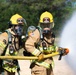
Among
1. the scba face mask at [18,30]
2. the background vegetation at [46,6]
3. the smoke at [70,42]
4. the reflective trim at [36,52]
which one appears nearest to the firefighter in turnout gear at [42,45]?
the reflective trim at [36,52]

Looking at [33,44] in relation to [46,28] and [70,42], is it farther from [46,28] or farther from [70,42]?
[70,42]

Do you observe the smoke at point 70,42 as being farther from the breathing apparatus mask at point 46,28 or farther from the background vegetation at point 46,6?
the background vegetation at point 46,6

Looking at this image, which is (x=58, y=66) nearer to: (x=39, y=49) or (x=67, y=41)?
(x=67, y=41)

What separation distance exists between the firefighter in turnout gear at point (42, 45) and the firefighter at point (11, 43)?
0.79 ft

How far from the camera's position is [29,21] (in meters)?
34.7

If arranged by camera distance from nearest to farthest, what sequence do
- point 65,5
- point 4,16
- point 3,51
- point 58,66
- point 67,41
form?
1. point 3,51
2. point 67,41
3. point 58,66
4. point 4,16
5. point 65,5

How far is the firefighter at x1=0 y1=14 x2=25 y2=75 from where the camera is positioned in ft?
24.0

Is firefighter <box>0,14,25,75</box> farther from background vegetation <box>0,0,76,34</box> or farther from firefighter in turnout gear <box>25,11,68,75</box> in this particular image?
background vegetation <box>0,0,76,34</box>

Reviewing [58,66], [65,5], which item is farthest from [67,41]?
[65,5]

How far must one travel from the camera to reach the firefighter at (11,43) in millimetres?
7324

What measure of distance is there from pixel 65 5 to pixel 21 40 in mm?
38364

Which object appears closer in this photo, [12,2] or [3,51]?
[3,51]

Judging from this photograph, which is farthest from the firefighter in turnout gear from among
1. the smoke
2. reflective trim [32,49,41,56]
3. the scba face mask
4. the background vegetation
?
the background vegetation

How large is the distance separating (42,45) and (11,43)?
0.59 meters
